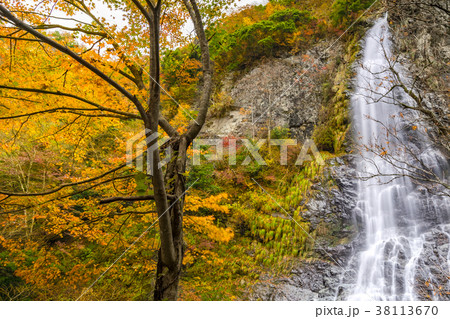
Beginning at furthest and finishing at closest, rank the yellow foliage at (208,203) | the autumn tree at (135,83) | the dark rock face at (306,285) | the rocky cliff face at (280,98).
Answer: the rocky cliff face at (280,98) < the dark rock face at (306,285) < the yellow foliage at (208,203) < the autumn tree at (135,83)

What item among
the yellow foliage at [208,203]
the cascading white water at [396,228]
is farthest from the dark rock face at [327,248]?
the yellow foliage at [208,203]

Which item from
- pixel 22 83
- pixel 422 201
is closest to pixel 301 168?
pixel 422 201

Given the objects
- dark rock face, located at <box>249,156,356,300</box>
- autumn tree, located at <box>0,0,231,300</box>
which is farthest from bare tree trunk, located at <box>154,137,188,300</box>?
dark rock face, located at <box>249,156,356,300</box>

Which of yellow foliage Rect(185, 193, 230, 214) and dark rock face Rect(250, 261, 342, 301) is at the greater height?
yellow foliage Rect(185, 193, 230, 214)

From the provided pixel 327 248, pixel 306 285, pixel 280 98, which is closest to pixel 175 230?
pixel 306 285

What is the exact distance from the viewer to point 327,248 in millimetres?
7402

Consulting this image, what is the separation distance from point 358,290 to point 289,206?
3.33m

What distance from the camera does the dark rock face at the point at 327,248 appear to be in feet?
21.5

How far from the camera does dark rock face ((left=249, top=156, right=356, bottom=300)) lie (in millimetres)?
6551

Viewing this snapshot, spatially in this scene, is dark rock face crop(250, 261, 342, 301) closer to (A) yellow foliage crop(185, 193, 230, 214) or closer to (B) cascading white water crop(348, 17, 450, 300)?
(B) cascading white water crop(348, 17, 450, 300)

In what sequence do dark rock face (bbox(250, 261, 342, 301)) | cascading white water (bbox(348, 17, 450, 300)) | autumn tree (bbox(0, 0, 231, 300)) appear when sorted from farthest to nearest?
dark rock face (bbox(250, 261, 342, 301))
cascading white water (bbox(348, 17, 450, 300))
autumn tree (bbox(0, 0, 231, 300))

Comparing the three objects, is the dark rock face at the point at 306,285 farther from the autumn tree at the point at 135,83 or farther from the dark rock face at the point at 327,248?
the autumn tree at the point at 135,83

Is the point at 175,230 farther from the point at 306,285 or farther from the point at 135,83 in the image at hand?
the point at 306,285

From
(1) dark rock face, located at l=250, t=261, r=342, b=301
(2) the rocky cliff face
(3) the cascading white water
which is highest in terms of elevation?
(2) the rocky cliff face
